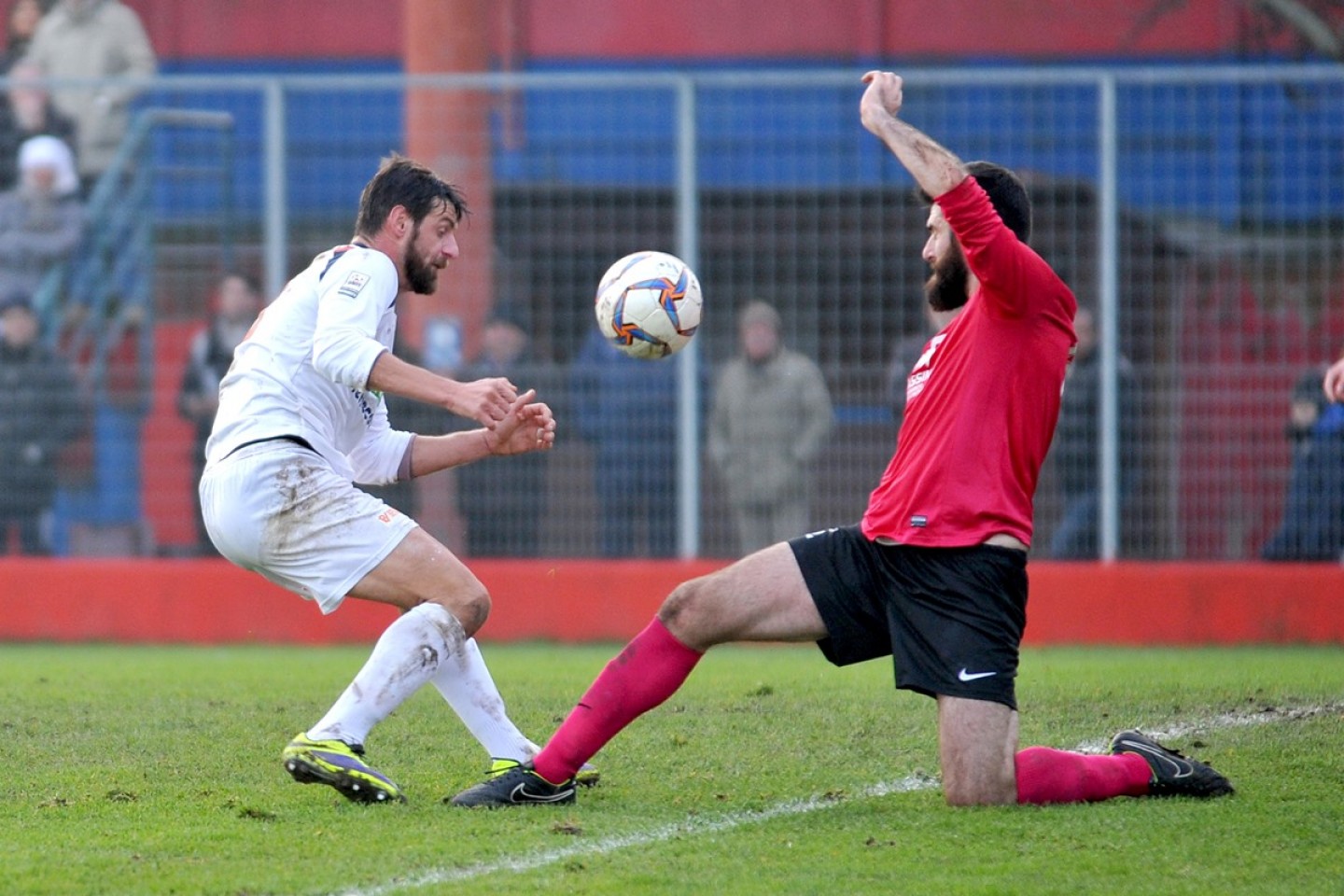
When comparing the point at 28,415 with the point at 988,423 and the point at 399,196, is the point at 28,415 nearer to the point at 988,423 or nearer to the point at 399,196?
the point at 399,196

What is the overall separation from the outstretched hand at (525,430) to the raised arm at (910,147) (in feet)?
4.51

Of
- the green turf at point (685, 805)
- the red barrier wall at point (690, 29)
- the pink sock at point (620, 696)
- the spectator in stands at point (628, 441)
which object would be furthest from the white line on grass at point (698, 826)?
the red barrier wall at point (690, 29)

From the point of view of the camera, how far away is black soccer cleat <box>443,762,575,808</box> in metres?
5.81

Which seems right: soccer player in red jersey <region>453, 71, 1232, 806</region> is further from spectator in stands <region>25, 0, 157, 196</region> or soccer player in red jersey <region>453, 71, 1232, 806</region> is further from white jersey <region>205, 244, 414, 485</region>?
spectator in stands <region>25, 0, 157, 196</region>

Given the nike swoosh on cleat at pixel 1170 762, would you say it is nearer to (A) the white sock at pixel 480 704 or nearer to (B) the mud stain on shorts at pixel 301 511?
(A) the white sock at pixel 480 704

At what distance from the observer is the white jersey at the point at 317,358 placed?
19.2 ft

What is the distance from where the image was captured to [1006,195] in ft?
19.8

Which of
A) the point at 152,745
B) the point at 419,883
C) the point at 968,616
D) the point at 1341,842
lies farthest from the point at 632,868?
the point at 152,745

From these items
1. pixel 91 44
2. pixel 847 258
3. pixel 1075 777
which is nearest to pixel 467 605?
pixel 1075 777

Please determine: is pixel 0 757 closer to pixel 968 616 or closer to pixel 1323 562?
pixel 968 616

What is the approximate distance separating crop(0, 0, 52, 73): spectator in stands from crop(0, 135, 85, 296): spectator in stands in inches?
123

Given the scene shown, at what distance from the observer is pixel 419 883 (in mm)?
4734

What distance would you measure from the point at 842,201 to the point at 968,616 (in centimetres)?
625

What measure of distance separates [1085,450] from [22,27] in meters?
9.31
